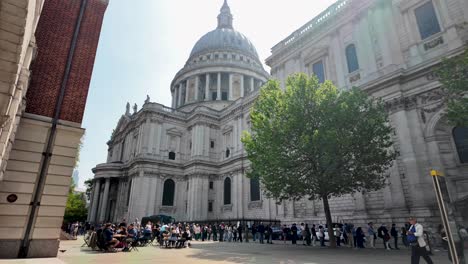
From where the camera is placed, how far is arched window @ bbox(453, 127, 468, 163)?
1750 cm

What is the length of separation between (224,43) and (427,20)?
5169cm

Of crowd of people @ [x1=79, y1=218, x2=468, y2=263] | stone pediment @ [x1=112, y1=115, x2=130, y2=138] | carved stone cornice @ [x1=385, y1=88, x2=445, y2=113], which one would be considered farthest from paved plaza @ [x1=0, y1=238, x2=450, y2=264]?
stone pediment @ [x1=112, y1=115, x2=130, y2=138]

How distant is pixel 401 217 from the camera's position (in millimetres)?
18281

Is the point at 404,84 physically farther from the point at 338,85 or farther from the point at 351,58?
the point at 351,58

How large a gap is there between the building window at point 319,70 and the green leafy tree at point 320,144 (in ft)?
37.2

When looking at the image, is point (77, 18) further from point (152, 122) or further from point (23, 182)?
point (152, 122)

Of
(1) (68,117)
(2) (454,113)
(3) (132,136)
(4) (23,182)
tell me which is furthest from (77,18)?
(3) (132,136)

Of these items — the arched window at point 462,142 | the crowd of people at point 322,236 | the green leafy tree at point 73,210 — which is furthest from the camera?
the green leafy tree at point 73,210

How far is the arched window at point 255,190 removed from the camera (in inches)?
1437

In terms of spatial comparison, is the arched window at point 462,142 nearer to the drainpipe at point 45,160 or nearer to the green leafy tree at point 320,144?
the green leafy tree at point 320,144

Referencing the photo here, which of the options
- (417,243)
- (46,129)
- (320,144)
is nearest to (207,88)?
(320,144)

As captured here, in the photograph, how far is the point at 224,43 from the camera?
6781 centimetres

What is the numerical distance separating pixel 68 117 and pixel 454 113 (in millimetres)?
17555

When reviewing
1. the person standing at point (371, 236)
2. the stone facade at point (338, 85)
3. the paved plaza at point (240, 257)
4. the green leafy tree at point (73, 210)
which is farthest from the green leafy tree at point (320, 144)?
the green leafy tree at point (73, 210)
